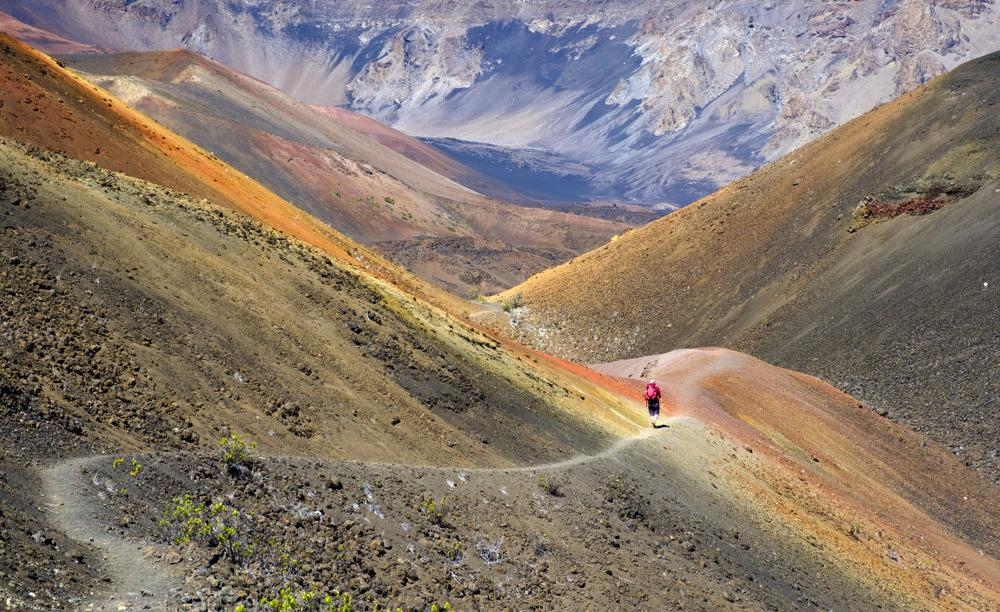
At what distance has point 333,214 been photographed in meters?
100

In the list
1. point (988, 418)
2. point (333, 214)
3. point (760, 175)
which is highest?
point (760, 175)

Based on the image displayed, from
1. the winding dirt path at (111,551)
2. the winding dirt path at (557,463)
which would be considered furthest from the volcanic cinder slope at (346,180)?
the winding dirt path at (111,551)

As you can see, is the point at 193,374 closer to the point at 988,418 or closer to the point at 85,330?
the point at 85,330

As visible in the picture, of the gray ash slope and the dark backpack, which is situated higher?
the gray ash slope

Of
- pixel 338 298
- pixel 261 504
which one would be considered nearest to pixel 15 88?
pixel 338 298

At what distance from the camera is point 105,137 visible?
28.9 metres

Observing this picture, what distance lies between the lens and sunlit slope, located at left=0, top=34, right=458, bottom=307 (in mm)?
26562

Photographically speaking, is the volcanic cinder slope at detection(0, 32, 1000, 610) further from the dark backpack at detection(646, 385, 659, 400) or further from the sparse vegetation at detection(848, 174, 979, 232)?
the sparse vegetation at detection(848, 174, 979, 232)

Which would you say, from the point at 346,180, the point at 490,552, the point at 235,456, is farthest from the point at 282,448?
the point at 346,180

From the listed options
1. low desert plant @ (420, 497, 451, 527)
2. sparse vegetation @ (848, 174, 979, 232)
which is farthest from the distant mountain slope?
low desert plant @ (420, 497, 451, 527)

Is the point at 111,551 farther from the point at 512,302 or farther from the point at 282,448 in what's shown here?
the point at 512,302

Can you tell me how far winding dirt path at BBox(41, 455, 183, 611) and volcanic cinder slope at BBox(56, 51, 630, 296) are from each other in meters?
67.5

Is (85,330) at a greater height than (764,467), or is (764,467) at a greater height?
(85,330)

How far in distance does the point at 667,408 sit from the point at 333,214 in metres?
73.9
